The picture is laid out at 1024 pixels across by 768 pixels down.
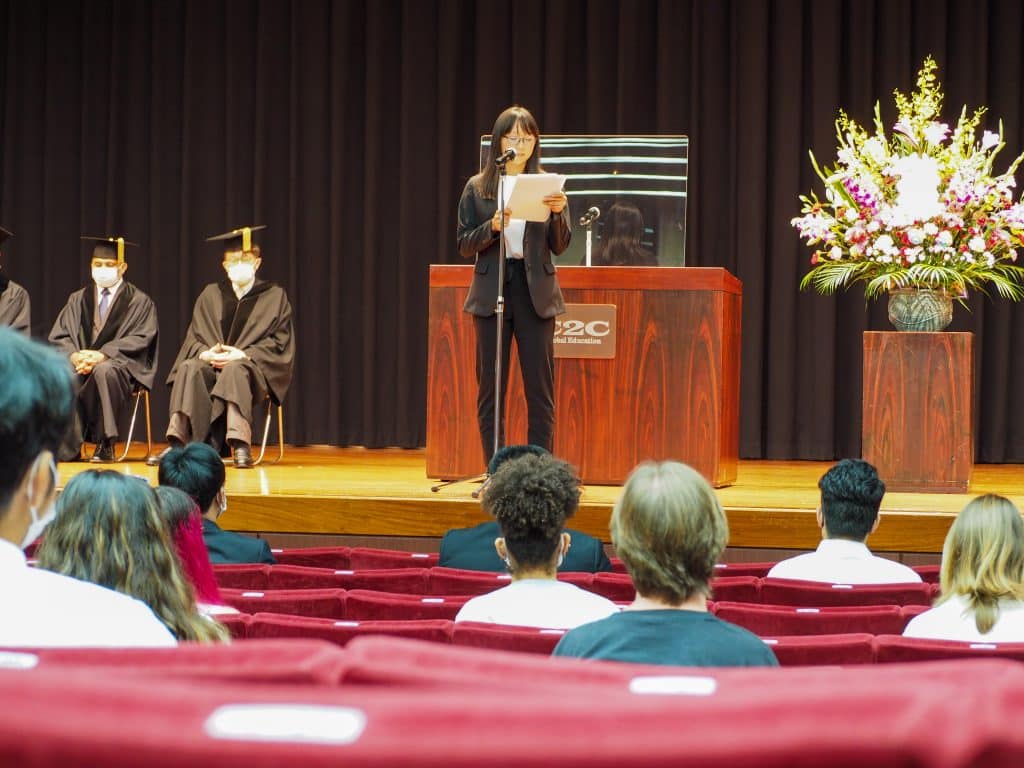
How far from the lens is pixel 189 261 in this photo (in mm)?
10320

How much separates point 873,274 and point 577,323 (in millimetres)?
1356

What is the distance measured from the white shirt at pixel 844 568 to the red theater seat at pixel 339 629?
1429mm

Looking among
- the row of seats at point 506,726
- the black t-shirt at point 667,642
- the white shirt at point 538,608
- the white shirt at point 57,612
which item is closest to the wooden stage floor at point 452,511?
the white shirt at point 538,608

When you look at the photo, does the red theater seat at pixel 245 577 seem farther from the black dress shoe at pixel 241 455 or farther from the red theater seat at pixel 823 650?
the black dress shoe at pixel 241 455

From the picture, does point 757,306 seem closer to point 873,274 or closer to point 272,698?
point 873,274

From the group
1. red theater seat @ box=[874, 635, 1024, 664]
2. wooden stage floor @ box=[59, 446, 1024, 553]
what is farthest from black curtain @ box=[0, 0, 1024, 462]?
red theater seat @ box=[874, 635, 1024, 664]

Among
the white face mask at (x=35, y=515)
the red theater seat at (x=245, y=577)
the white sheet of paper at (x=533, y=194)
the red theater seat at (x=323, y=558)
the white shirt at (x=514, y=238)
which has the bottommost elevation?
the red theater seat at (x=323, y=558)

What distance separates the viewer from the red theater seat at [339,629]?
246 centimetres

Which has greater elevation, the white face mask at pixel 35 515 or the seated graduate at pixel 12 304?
the seated graduate at pixel 12 304

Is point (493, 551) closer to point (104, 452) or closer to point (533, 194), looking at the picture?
point (533, 194)

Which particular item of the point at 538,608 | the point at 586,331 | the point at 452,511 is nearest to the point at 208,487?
the point at 538,608

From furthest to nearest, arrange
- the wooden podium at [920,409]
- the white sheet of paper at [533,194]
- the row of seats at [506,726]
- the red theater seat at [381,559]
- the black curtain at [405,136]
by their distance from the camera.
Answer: the black curtain at [405,136] → the wooden podium at [920,409] → the white sheet of paper at [533,194] → the red theater seat at [381,559] → the row of seats at [506,726]

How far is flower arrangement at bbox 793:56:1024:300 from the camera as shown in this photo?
227 inches

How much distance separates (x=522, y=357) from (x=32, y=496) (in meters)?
4.31
